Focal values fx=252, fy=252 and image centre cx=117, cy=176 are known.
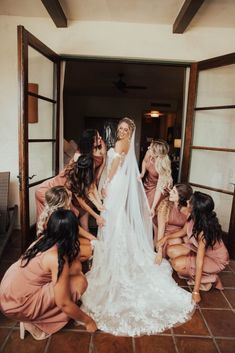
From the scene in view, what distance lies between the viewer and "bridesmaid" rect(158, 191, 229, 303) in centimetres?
199

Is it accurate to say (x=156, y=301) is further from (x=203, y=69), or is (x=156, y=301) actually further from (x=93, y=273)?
(x=203, y=69)

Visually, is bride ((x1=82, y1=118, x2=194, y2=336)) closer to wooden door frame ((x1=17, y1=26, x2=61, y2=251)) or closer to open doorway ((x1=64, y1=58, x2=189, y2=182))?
wooden door frame ((x1=17, y1=26, x2=61, y2=251))

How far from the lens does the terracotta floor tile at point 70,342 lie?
152 cm

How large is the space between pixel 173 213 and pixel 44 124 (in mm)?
1731

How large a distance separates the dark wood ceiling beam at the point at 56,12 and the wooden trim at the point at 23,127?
54 centimetres

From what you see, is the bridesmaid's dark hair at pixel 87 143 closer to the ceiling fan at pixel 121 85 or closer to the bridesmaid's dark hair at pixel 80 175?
the bridesmaid's dark hair at pixel 80 175

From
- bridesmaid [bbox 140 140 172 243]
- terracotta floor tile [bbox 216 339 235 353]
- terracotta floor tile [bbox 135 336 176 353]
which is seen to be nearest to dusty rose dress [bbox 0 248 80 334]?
terracotta floor tile [bbox 135 336 176 353]

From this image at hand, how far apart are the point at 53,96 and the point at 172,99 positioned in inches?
214

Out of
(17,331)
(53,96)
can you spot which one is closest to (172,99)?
(53,96)

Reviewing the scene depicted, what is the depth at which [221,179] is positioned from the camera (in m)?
2.92

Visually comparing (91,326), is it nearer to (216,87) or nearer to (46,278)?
(46,278)

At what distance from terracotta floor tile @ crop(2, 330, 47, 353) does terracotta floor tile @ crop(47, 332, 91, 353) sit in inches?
2.5

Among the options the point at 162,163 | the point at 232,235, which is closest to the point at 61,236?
the point at 162,163

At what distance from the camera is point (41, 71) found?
8.80ft
